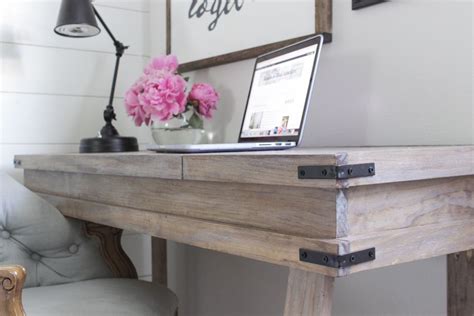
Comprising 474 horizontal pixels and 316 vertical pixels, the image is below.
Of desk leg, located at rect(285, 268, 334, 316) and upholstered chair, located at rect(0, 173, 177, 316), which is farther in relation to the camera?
upholstered chair, located at rect(0, 173, 177, 316)

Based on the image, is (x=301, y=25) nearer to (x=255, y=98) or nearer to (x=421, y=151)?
(x=255, y=98)

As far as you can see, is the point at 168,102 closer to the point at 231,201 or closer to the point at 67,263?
the point at 67,263

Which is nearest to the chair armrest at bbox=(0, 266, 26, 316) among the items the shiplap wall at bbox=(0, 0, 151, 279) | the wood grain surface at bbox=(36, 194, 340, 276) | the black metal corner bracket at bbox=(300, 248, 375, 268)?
the wood grain surface at bbox=(36, 194, 340, 276)

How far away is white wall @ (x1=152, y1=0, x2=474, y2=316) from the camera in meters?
1.06

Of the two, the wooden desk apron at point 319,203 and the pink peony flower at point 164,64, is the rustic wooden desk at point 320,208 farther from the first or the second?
the pink peony flower at point 164,64

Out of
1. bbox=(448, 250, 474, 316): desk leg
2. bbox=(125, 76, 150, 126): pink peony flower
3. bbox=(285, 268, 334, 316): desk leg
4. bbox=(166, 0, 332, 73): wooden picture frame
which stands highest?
bbox=(166, 0, 332, 73): wooden picture frame

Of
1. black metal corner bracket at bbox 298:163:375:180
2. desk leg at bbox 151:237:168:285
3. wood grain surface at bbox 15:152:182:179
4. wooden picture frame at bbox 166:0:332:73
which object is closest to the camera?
black metal corner bracket at bbox 298:163:375:180

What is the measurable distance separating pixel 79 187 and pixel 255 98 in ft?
1.60

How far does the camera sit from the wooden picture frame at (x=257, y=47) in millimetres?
1293

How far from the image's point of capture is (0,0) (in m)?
1.72

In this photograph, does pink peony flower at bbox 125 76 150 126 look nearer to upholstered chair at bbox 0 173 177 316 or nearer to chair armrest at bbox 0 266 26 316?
upholstered chair at bbox 0 173 177 316

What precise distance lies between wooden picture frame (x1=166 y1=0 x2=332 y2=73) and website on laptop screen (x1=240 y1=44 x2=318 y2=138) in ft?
0.29

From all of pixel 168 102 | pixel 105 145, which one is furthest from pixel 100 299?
pixel 168 102

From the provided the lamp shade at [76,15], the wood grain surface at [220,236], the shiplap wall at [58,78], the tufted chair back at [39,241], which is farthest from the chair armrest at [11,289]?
the shiplap wall at [58,78]
